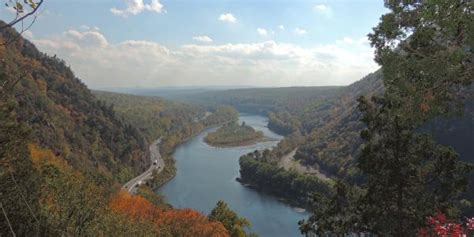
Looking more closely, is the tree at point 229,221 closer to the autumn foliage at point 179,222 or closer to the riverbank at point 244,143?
the autumn foliage at point 179,222

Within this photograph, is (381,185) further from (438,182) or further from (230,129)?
(230,129)

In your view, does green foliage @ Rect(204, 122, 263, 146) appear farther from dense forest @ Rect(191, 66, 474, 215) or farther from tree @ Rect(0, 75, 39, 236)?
tree @ Rect(0, 75, 39, 236)

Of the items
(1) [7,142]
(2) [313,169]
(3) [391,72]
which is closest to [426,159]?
(3) [391,72]

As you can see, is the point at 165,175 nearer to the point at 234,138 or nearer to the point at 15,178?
the point at 234,138

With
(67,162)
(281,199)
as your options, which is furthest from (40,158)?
(281,199)

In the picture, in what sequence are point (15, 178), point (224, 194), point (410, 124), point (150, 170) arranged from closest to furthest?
point (410, 124) → point (15, 178) → point (224, 194) → point (150, 170)
